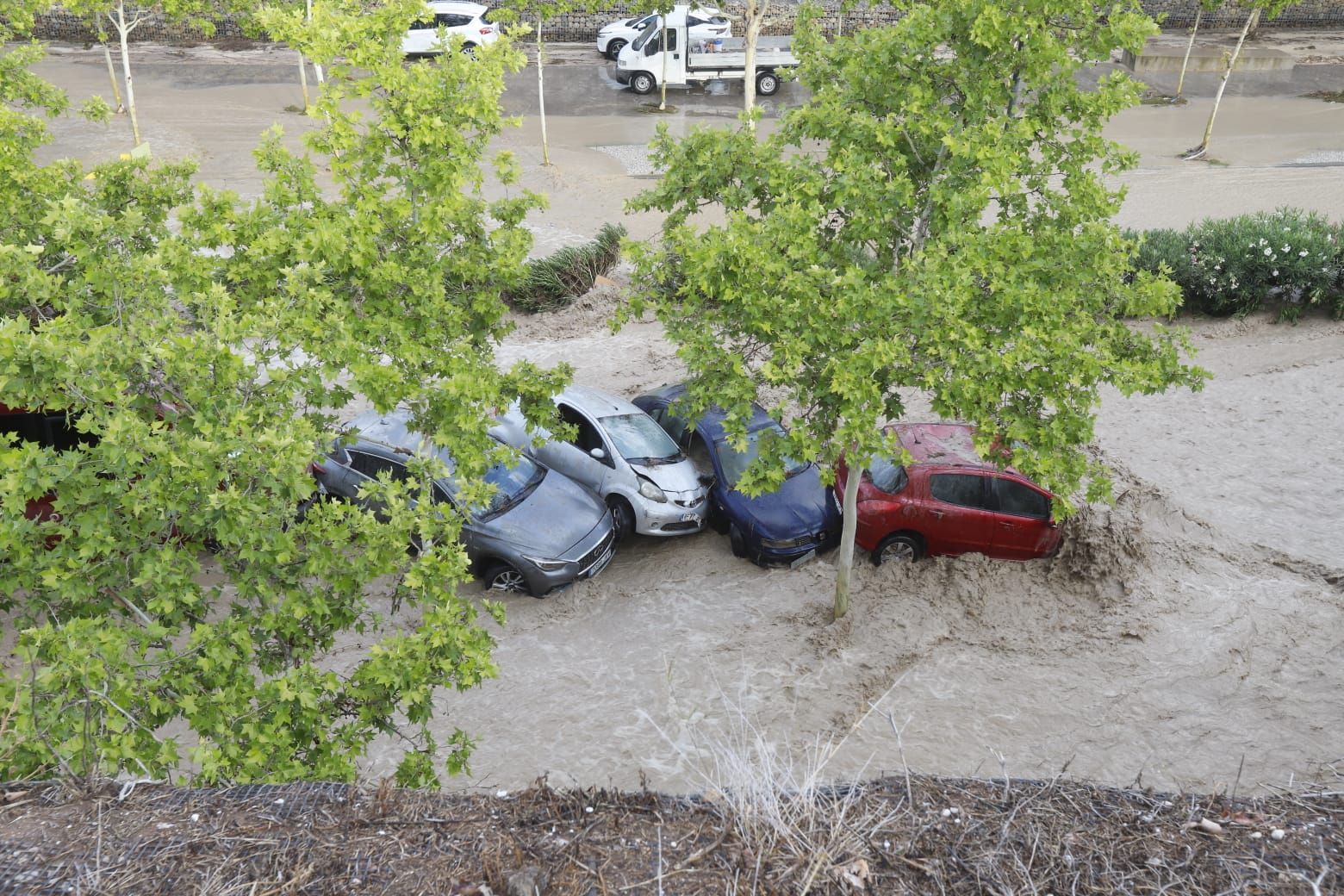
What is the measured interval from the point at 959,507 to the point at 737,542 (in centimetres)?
238

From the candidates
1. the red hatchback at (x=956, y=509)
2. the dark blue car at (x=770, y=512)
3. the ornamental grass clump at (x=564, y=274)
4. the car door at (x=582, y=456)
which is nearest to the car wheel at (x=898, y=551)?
the red hatchback at (x=956, y=509)

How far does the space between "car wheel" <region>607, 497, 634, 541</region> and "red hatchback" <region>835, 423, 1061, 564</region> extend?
8.40 feet

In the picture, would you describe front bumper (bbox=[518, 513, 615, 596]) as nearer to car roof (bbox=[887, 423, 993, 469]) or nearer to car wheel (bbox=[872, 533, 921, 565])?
car wheel (bbox=[872, 533, 921, 565])

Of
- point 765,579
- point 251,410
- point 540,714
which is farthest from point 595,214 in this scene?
point 251,410

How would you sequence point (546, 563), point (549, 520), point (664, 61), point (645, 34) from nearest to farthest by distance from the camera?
point (546, 563)
point (549, 520)
point (664, 61)
point (645, 34)

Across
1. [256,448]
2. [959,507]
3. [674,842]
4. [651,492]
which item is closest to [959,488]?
[959,507]

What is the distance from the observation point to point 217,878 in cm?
414

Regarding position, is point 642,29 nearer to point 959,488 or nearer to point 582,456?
point 582,456

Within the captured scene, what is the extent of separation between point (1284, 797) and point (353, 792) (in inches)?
179

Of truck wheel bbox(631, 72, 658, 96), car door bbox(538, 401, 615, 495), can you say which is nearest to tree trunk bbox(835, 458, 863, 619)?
car door bbox(538, 401, 615, 495)

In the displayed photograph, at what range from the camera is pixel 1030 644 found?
9445 millimetres

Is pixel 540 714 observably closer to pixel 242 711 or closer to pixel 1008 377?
pixel 242 711

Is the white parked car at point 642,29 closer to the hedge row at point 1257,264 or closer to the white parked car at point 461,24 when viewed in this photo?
the white parked car at point 461,24

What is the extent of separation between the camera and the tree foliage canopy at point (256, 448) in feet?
17.1
